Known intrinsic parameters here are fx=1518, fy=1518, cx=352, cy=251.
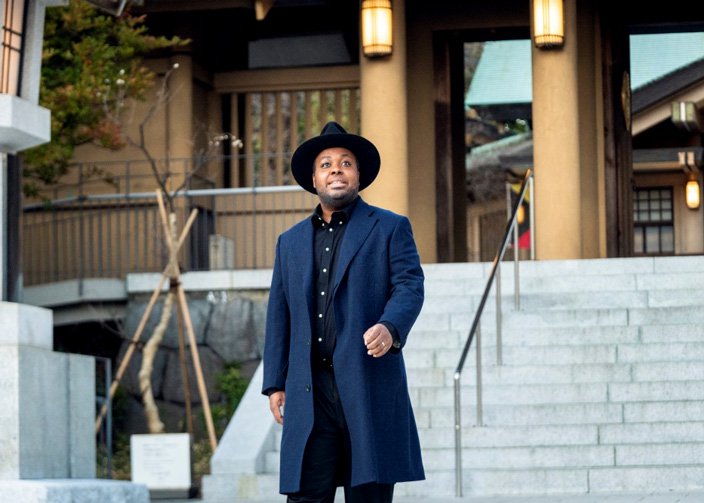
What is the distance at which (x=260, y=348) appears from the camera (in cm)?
1486

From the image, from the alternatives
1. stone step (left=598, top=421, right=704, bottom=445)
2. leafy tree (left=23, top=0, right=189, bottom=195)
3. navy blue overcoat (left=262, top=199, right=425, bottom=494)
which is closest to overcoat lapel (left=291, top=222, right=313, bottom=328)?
navy blue overcoat (left=262, top=199, right=425, bottom=494)

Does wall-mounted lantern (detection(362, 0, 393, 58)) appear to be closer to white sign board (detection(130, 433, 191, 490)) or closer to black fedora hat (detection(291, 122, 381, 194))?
white sign board (detection(130, 433, 191, 490))

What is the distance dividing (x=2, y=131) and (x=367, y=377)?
423 centimetres

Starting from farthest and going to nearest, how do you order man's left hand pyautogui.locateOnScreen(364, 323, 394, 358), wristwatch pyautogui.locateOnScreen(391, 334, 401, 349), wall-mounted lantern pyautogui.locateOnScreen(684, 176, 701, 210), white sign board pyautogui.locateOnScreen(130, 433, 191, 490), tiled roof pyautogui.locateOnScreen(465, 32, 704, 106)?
wall-mounted lantern pyautogui.locateOnScreen(684, 176, 701, 210) < tiled roof pyautogui.locateOnScreen(465, 32, 704, 106) < white sign board pyautogui.locateOnScreen(130, 433, 191, 490) < wristwatch pyautogui.locateOnScreen(391, 334, 401, 349) < man's left hand pyautogui.locateOnScreen(364, 323, 394, 358)

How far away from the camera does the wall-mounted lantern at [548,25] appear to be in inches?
584

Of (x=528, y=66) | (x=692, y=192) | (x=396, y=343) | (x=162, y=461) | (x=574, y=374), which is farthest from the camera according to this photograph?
(x=692, y=192)

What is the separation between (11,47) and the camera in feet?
29.8

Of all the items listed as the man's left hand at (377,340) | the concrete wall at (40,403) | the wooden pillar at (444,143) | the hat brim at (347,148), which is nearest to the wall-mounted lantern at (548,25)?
the wooden pillar at (444,143)

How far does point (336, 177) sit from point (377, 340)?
2.39 ft

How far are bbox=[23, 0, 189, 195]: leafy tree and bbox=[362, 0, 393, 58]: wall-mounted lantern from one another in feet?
6.24

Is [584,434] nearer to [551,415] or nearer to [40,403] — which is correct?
[551,415]

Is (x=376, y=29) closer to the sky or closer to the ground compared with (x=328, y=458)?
closer to the sky

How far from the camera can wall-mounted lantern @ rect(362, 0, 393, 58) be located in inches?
597

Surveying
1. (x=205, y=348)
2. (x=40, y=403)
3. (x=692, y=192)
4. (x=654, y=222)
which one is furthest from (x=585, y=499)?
(x=654, y=222)
